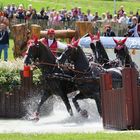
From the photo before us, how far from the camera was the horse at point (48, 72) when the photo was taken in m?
17.2

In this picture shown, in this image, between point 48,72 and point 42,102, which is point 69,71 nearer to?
point 48,72

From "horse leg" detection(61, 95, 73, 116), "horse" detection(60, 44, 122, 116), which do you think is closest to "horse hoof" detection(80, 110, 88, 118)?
"horse leg" detection(61, 95, 73, 116)

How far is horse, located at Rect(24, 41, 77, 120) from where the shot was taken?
17156 mm

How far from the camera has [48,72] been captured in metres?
17.5

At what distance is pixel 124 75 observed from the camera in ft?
46.6

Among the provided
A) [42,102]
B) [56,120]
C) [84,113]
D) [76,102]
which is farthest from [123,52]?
[56,120]

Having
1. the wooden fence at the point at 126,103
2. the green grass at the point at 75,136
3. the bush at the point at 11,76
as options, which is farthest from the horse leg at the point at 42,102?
the green grass at the point at 75,136

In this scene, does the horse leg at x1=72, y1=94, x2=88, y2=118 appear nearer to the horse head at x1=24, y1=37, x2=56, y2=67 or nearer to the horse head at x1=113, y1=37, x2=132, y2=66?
the horse head at x1=24, y1=37, x2=56, y2=67

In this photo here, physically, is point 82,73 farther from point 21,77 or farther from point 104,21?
point 104,21

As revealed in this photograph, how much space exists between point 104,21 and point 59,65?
686 inches

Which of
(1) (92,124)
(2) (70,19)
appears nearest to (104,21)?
(2) (70,19)

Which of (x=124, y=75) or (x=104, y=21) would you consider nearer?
(x=124, y=75)

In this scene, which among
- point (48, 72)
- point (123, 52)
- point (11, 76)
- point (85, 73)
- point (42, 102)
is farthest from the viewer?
point (11, 76)

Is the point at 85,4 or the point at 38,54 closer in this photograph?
the point at 38,54
